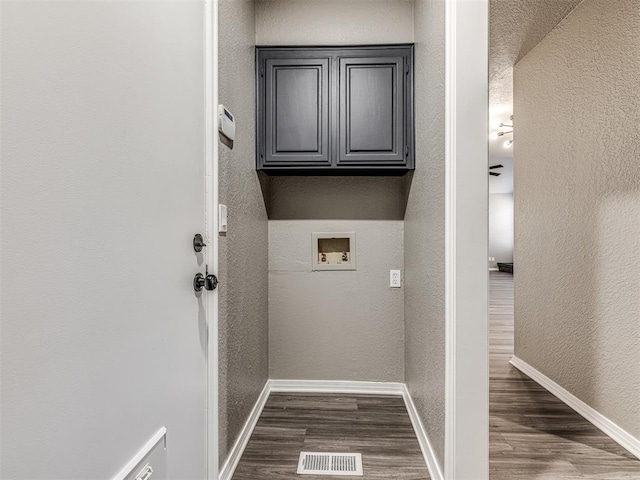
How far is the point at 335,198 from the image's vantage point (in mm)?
2660

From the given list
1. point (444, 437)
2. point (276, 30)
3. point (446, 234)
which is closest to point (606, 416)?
point (444, 437)

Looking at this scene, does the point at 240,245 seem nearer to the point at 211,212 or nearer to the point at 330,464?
the point at 211,212

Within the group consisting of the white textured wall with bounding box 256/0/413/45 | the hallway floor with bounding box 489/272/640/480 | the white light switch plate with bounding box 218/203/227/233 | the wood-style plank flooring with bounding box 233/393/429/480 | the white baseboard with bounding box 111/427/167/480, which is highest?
the white textured wall with bounding box 256/0/413/45

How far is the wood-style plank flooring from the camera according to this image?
175 cm

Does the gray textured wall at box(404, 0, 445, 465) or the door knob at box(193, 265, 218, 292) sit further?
the gray textured wall at box(404, 0, 445, 465)

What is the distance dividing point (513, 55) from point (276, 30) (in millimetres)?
1976

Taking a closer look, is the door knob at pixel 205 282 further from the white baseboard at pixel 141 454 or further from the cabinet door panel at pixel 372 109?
the cabinet door panel at pixel 372 109

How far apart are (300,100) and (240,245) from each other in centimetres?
105

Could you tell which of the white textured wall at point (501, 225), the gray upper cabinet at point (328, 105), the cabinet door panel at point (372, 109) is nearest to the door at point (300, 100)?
the gray upper cabinet at point (328, 105)

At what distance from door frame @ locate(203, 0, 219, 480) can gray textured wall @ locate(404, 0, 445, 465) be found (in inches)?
37.4

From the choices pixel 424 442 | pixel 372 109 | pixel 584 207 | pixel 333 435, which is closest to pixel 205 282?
pixel 333 435

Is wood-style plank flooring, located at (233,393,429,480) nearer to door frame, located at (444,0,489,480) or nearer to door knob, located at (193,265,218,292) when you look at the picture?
door frame, located at (444,0,489,480)

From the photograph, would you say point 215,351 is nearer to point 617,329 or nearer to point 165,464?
point 165,464

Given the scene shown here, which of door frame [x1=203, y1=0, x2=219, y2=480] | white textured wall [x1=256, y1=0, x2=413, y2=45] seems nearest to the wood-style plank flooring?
door frame [x1=203, y1=0, x2=219, y2=480]
